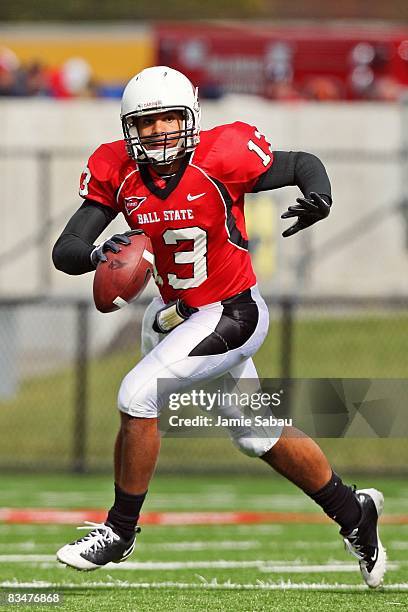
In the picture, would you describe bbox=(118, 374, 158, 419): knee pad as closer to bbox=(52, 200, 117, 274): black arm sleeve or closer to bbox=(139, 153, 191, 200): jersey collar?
bbox=(52, 200, 117, 274): black arm sleeve

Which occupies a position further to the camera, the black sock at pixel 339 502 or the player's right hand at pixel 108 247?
the black sock at pixel 339 502

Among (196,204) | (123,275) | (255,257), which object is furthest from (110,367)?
(123,275)

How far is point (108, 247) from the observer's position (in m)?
5.13

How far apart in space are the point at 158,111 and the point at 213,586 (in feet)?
6.25

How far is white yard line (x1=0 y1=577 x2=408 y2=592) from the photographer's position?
18.4 ft

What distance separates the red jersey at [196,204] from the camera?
5.24 metres

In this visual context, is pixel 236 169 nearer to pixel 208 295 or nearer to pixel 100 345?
pixel 208 295

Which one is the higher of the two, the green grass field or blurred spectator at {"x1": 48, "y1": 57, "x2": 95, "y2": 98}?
blurred spectator at {"x1": 48, "y1": 57, "x2": 95, "y2": 98}

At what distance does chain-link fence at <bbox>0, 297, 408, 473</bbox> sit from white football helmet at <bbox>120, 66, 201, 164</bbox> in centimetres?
579

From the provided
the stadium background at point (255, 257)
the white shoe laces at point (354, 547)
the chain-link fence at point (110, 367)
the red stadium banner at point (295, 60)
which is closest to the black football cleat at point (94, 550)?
the white shoe laces at point (354, 547)

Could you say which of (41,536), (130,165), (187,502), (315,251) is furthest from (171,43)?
(130,165)

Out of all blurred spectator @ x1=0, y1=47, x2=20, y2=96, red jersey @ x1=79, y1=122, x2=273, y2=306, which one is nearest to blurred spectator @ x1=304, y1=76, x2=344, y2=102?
blurred spectator @ x1=0, y1=47, x2=20, y2=96

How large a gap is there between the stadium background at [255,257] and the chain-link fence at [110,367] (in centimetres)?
2

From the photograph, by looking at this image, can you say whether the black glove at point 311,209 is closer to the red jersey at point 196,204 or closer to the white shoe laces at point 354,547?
the red jersey at point 196,204
